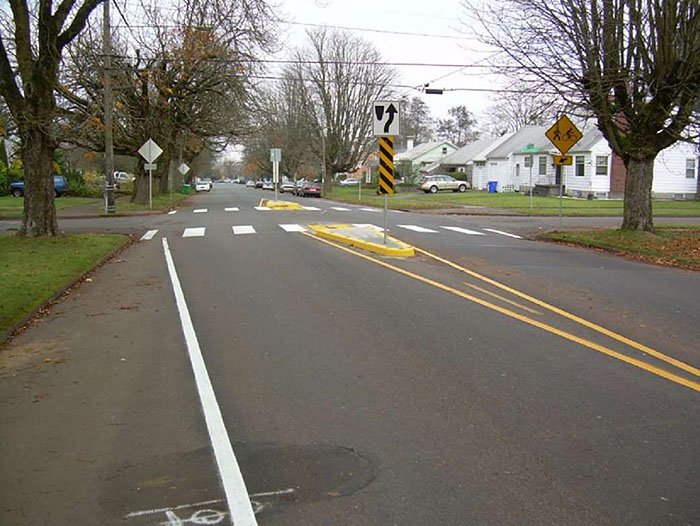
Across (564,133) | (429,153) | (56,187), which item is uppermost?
(429,153)

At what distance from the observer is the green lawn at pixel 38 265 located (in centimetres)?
965

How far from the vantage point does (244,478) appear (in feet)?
14.0

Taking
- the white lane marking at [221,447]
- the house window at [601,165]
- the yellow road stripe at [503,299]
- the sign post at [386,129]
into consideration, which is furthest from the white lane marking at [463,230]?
the house window at [601,165]

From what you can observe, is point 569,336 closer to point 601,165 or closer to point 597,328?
point 597,328

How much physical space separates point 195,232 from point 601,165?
35090 millimetres

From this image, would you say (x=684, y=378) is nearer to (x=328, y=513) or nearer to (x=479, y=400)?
(x=479, y=400)

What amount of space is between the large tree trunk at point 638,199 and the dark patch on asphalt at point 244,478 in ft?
52.7

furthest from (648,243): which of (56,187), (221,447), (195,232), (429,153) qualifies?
(429,153)

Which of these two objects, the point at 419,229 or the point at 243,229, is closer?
the point at 243,229

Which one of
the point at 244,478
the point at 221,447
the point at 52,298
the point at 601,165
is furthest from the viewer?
the point at 601,165

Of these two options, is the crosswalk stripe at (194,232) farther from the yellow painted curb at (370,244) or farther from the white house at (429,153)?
the white house at (429,153)

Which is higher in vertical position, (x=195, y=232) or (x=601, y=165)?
(x=601, y=165)

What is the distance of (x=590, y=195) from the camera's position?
48.0 metres

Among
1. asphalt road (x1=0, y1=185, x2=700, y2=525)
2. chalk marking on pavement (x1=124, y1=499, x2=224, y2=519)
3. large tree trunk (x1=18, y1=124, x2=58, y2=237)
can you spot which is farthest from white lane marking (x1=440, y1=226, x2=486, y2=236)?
chalk marking on pavement (x1=124, y1=499, x2=224, y2=519)
